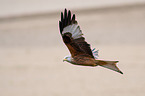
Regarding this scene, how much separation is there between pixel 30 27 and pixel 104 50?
999 mm

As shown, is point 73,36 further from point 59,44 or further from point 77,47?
point 59,44

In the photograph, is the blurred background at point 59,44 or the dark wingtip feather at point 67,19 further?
the blurred background at point 59,44

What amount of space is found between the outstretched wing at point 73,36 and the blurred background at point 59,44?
207 cm

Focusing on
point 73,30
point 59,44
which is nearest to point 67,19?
point 73,30

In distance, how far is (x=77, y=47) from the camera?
129 cm

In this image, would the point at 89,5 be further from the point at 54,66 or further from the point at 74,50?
the point at 74,50

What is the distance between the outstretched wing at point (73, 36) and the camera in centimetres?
128

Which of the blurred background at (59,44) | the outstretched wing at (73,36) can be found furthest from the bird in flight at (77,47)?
the blurred background at (59,44)

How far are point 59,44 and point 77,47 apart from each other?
2.36 meters

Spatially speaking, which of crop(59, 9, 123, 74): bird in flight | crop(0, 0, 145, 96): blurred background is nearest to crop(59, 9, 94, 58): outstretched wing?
crop(59, 9, 123, 74): bird in flight

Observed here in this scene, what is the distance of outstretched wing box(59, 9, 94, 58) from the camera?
4.19ft

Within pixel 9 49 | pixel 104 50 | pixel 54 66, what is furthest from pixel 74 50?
pixel 9 49

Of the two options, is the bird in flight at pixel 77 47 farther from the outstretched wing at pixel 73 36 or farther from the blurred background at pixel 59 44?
the blurred background at pixel 59 44

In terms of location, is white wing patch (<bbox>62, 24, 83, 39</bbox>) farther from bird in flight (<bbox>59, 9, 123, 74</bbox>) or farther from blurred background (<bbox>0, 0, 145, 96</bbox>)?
blurred background (<bbox>0, 0, 145, 96</bbox>)
